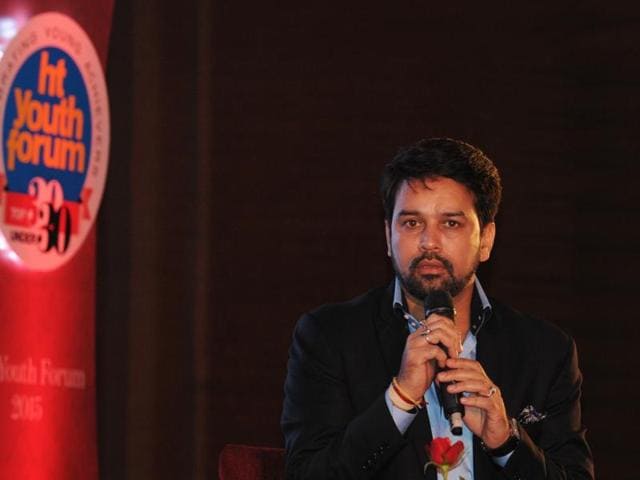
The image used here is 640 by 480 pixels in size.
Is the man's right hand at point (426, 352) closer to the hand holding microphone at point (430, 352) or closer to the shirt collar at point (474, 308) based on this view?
the hand holding microphone at point (430, 352)

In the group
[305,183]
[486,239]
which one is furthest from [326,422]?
[305,183]

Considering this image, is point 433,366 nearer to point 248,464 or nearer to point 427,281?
point 427,281

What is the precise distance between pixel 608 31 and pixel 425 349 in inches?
99.9

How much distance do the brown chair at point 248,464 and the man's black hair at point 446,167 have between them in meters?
0.59

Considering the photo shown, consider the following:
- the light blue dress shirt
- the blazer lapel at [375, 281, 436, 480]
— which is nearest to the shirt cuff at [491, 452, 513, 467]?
the light blue dress shirt

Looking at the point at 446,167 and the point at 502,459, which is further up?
the point at 446,167

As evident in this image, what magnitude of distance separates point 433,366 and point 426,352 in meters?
0.07

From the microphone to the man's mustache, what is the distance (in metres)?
0.07

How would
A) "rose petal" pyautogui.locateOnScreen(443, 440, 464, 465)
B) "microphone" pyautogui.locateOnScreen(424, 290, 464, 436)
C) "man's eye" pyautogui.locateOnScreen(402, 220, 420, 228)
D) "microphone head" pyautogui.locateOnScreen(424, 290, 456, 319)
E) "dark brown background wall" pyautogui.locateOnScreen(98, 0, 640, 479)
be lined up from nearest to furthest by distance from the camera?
1. "microphone" pyautogui.locateOnScreen(424, 290, 464, 436)
2. "microphone head" pyautogui.locateOnScreen(424, 290, 456, 319)
3. "rose petal" pyautogui.locateOnScreen(443, 440, 464, 465)
4. "man's eye" pyautogui.locateOnScreen(402, 220, 420, 228)
5. "dark brown background wall" pyautogui.locateOnScreen(98, 0, 640, 479)

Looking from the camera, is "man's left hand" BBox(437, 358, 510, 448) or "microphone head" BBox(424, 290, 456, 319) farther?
"microphone head" BBox(424, 290, 456, 319)

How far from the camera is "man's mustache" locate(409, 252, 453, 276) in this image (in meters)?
2.52

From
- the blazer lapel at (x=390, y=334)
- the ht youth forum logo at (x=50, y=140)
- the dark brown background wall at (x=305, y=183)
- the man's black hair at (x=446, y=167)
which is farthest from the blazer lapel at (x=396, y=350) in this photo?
the dark brown background wall at (x=305, y=183)

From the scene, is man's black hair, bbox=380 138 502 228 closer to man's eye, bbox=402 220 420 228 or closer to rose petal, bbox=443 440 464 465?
man's eye, bbox=402 220 420 228

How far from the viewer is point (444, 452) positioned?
8.03 feet
